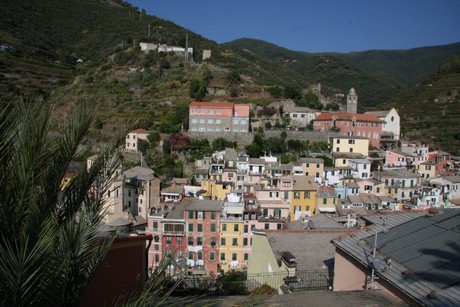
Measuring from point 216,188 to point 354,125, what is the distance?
18883mm

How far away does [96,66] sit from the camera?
58.8 m

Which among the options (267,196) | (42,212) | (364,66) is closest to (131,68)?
(267,196)

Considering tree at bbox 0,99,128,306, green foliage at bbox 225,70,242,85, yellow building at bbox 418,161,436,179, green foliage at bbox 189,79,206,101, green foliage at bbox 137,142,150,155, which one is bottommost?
yellow building at bbox 418,161,436,179

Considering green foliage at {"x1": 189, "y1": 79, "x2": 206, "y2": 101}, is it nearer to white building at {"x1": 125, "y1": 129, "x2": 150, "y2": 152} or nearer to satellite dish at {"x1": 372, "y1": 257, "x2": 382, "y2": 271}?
white building at {"x1": 125, "y1": 129, "x2": 150, "y2": 152}

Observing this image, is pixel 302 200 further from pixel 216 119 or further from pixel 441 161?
pixel 441 161

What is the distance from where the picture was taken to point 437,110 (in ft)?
176

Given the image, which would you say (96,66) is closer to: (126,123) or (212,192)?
(212,192)

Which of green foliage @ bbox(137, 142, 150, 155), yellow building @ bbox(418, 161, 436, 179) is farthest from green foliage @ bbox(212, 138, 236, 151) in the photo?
yellow building @ bbox(418, 161, 436, 179)

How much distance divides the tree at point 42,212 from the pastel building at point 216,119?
120 feet

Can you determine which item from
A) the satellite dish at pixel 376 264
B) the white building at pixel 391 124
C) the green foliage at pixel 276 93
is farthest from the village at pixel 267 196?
the green foliage at pixel 276 93

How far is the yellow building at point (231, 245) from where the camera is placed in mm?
21938

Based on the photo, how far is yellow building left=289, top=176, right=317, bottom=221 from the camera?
26.3m

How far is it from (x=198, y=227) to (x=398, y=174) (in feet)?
60.1

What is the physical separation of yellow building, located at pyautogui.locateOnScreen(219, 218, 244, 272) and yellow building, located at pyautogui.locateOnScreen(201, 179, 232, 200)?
529cm
